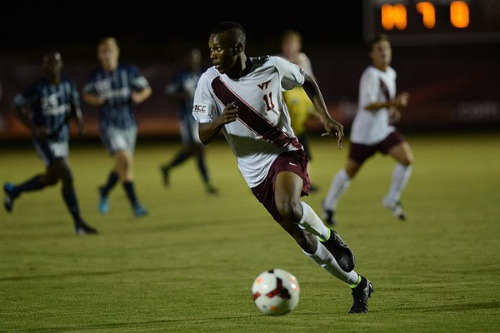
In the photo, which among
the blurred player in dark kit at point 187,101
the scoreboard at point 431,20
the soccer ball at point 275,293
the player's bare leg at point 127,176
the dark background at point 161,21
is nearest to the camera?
the soccer ball at point 275,293

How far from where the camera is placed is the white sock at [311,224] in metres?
6.99

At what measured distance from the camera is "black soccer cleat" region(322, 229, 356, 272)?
7.12m

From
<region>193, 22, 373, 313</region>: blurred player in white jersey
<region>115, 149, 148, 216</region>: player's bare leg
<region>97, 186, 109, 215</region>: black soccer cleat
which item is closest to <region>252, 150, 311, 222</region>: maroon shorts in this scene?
<region>193, 22, 373, 313</region>: blurred player in white jersey

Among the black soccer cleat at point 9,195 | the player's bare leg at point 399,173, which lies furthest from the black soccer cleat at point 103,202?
the player's bare leg at point 399,173

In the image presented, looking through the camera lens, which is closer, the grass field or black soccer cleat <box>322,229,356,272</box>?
the grass field

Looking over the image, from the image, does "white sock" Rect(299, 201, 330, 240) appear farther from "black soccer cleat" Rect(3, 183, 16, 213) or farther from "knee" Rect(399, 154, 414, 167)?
"black soccer cleat" Rect(3, 183, 16, 213)

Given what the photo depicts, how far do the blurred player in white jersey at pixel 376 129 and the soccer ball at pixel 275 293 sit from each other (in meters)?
5.51

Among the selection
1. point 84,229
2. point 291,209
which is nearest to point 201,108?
point 291,209

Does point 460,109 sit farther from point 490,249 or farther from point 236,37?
point 236,37

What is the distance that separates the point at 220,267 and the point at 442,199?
616 centimetres

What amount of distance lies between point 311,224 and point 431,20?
1641cm

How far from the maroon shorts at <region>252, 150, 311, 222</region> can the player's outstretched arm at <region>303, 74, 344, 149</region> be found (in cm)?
30

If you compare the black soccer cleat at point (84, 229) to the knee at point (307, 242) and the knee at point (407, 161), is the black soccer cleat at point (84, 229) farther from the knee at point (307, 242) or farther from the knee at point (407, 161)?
the knee at point (307, 242)

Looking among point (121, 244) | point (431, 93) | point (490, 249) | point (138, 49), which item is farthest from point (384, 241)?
point (138, 49)
